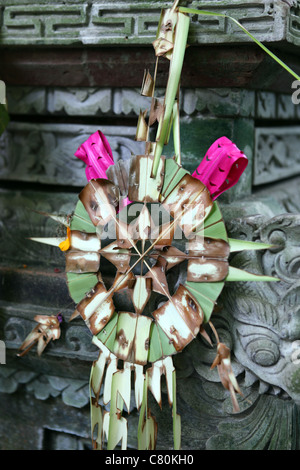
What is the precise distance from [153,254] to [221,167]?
210 millimetres

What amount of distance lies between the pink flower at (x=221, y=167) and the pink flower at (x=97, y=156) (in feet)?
0.61

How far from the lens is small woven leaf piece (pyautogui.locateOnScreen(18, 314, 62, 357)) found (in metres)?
1.19

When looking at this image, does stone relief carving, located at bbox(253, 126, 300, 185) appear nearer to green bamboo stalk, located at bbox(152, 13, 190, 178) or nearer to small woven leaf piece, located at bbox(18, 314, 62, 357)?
green bamboo stalk, located at bbox(152, 13, 190, 178)

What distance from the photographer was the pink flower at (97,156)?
3.86 feet

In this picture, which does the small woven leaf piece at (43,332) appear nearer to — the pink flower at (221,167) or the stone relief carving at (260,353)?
the stone relief carving at (260,353)

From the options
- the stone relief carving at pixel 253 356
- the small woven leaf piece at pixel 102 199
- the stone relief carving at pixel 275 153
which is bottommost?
the stone relief carving at pixel 253 356

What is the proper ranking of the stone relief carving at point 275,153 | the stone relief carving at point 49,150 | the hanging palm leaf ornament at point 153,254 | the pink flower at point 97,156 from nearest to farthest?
the hanging palm leaf ornament at point 153,254 → the pink flower at point 97,156 → the stone relief carving at point 49,150 → the stone relief carving at point 275,153

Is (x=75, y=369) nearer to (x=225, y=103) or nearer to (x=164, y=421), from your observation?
(x=164, y=421)

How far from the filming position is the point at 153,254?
108 centimetres

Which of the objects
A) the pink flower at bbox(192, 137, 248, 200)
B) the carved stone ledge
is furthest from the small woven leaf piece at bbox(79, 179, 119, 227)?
the carved stone ledge

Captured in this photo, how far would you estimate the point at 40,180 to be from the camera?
142 centimetres

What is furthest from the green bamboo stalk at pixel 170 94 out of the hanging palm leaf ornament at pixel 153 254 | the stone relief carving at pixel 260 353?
the stone relief carving at pixel 260 353
